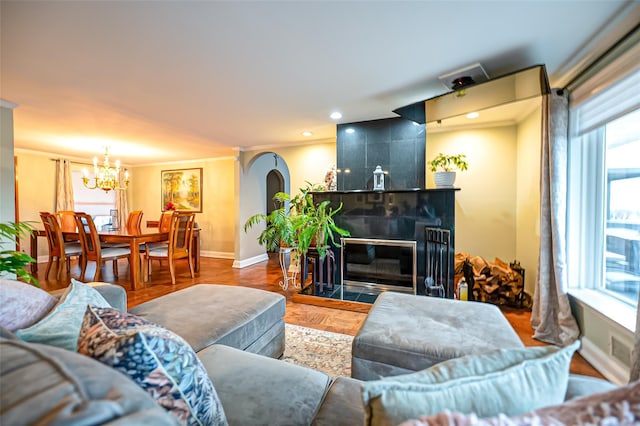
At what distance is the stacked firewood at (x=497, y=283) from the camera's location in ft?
9.73

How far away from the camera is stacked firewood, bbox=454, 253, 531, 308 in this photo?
9.73ft

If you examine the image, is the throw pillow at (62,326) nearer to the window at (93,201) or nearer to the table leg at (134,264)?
the table leg at (134,264)

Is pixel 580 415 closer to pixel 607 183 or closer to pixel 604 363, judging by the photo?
pixel 604 363

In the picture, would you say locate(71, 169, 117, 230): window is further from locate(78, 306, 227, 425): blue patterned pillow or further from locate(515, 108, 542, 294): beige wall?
locate(515, 108, 542, 294): beige wall

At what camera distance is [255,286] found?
3855 mm

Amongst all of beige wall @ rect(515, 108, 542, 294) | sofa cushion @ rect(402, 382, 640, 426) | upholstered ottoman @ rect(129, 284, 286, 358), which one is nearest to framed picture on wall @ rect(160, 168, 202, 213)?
upholstered ottoman @ rect(129, 284, 286, 358)

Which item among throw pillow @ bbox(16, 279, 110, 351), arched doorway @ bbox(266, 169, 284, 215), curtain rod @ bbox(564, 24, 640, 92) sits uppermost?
curtain rod @ bbox(564, 24, 640, 92)

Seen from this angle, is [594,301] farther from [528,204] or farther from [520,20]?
[520,20]

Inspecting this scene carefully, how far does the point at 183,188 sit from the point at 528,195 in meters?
6.48

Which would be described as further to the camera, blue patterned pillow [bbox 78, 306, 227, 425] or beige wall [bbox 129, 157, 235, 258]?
beige wall [bbox 129, 157, 235, 258]

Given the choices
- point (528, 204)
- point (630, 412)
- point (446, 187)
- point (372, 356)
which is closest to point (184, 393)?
point (630, 412)

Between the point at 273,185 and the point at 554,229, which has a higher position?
the point at 273,185

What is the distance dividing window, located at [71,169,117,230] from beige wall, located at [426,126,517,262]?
6.56m

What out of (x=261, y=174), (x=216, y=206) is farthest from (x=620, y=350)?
(x=216, y=206)
